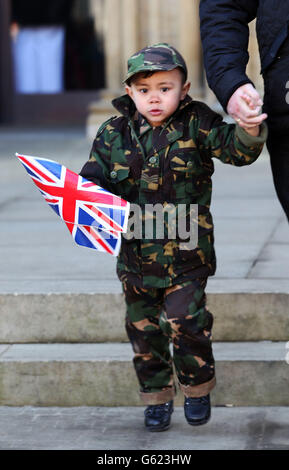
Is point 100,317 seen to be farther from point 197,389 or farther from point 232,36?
point 232,36

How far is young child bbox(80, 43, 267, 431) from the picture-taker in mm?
3559

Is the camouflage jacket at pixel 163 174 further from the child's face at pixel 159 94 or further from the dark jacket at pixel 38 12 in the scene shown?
the dark jacket at pixel 38 12

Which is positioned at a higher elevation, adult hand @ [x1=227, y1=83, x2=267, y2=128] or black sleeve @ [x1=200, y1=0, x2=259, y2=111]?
black sleeve @ [x1=200, y1=0, x2=259, y2=111]

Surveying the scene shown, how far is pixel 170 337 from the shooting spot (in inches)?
145

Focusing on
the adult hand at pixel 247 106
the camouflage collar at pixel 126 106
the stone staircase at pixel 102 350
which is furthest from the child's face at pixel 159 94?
the stone staircase at pixel 102 350

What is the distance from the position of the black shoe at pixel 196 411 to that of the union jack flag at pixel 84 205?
690 mm

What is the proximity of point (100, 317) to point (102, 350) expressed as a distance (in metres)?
0.17

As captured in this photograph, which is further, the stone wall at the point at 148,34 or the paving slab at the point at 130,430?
the stone wall at the point at 148,34

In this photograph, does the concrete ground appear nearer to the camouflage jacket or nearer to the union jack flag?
the camouflage jacket

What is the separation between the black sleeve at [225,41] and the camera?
3238 mm

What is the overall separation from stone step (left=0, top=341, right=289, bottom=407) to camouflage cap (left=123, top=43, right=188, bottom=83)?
1.34 metres

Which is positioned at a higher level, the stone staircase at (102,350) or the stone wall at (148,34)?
the stone staircase at (102,350)

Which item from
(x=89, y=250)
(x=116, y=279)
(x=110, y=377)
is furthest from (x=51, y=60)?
(x=110, y=377)

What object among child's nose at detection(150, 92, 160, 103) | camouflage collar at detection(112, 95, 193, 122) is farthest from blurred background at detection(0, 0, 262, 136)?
child's nose at detection(150, 92, 160, 103)
